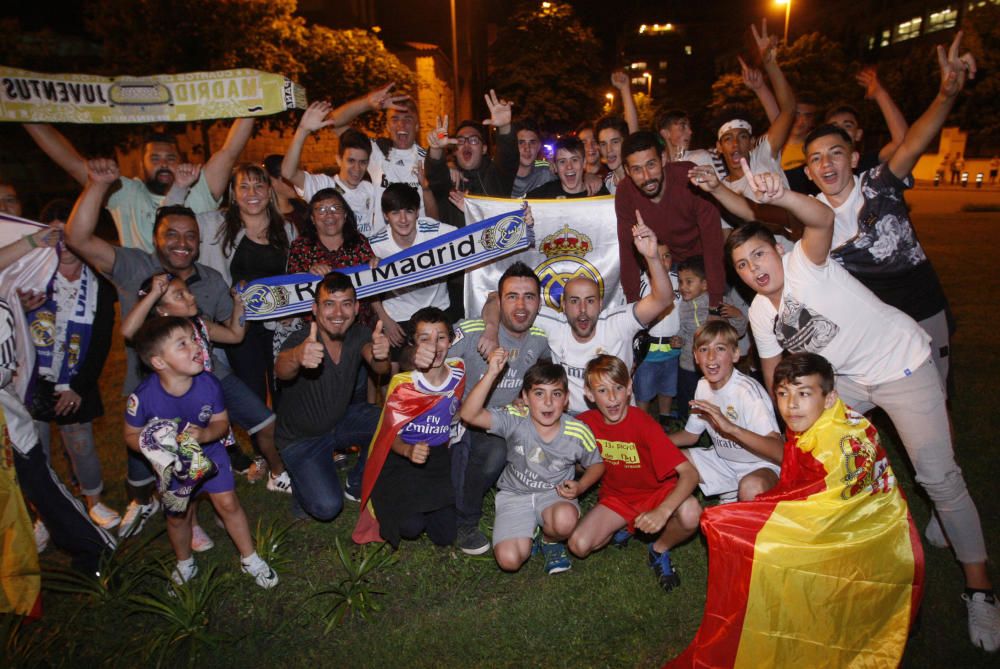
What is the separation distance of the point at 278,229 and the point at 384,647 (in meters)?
3.46

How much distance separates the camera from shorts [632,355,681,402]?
5.70 meters

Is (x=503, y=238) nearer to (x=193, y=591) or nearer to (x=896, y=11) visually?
(x=193, y=591)

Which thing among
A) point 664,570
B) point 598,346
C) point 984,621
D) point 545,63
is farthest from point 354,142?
point 545,63

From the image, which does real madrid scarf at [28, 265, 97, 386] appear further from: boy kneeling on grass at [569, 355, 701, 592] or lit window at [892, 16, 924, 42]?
lit window at [892, 16, 924, 42]

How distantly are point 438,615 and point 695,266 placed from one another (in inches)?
→ 136

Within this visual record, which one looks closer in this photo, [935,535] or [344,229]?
[935,535]

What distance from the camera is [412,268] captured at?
5.16 meters

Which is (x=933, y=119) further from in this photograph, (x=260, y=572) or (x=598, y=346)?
(x=260, y=572)

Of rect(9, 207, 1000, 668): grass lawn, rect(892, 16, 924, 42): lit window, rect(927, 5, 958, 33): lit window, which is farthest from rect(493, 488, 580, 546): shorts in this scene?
rect(892, 16, 924, 42): lit window

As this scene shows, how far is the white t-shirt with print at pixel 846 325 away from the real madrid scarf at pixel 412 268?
2.54 metres

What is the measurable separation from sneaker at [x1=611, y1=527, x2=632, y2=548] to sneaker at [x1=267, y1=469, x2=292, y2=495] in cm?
274

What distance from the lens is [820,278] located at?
3205 millimetres

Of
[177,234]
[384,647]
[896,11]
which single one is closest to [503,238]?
[177,234]

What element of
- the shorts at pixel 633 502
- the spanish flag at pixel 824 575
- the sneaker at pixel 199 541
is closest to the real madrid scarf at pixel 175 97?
the sneaker at pixel 199 541
